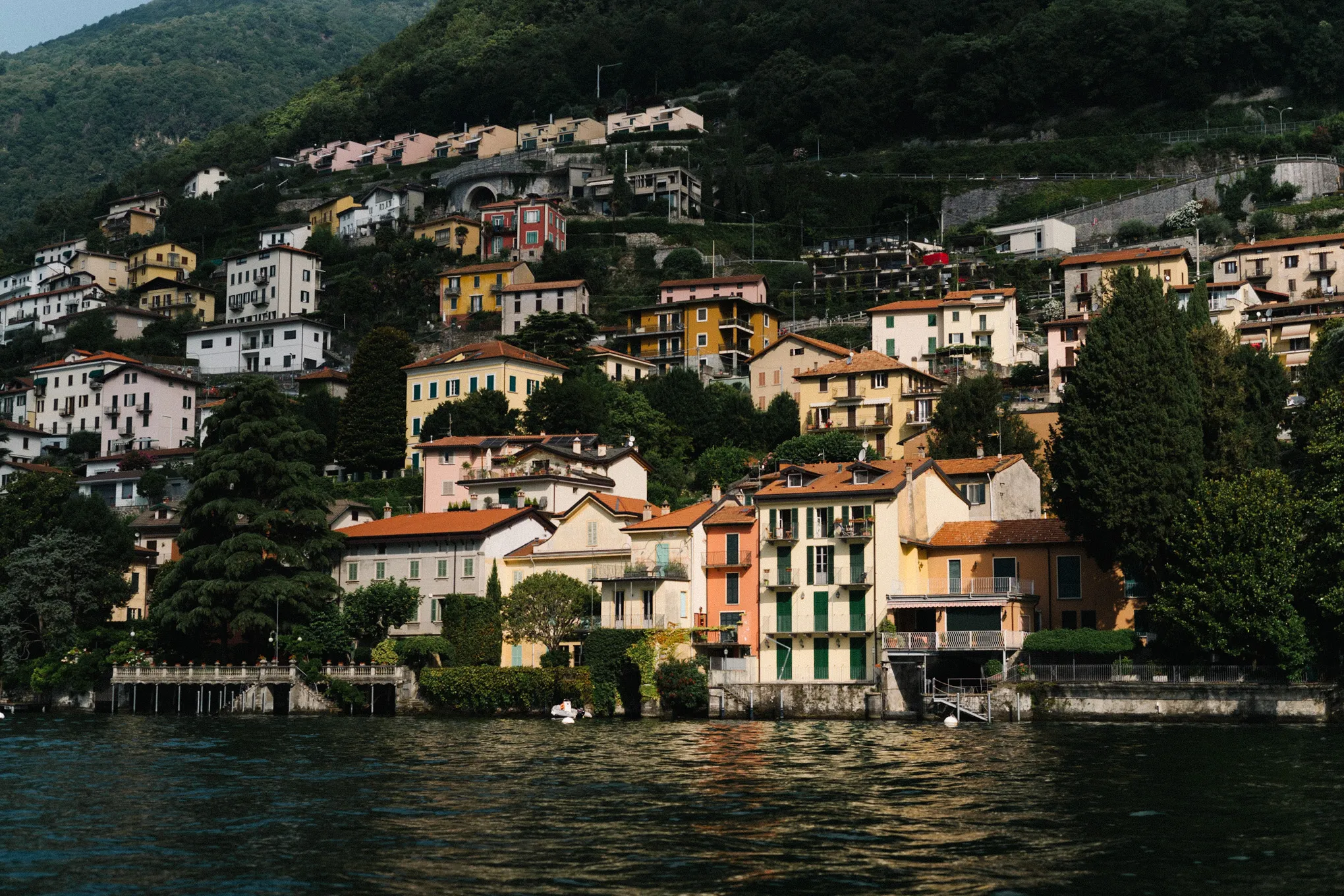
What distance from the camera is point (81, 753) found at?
158ft

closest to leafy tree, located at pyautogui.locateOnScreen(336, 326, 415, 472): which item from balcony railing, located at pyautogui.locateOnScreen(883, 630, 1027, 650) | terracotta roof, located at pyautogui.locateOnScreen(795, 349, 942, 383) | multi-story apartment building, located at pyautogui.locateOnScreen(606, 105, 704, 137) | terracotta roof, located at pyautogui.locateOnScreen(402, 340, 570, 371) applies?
terracotta roof, located at pyautogui.locateOnScreen(402, 340, 570, 371)

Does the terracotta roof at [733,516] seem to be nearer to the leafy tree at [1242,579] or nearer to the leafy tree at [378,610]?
the leafy tree at [378,610]

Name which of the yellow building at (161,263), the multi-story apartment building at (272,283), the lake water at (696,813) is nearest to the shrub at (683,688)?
the lake water at (696,813)

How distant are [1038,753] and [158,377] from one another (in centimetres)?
8637

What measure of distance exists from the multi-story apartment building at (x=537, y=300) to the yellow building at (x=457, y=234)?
64.2 ft

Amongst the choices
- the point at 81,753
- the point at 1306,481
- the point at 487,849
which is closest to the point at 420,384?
the point at 81,753

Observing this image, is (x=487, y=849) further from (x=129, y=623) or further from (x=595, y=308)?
(x=595, y=308)

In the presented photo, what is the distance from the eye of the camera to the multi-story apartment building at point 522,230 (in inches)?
5438

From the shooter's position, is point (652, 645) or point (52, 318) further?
point (52, 318)

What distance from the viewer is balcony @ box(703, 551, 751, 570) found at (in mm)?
62438

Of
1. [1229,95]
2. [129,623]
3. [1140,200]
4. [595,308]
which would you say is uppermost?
[1229,95]

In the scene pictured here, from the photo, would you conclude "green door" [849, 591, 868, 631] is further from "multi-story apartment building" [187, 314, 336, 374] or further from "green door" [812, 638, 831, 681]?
"multi-story apartment building" [187, 314, 336, 374]

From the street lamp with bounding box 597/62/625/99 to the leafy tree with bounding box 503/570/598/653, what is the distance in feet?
452

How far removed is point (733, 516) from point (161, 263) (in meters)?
112
